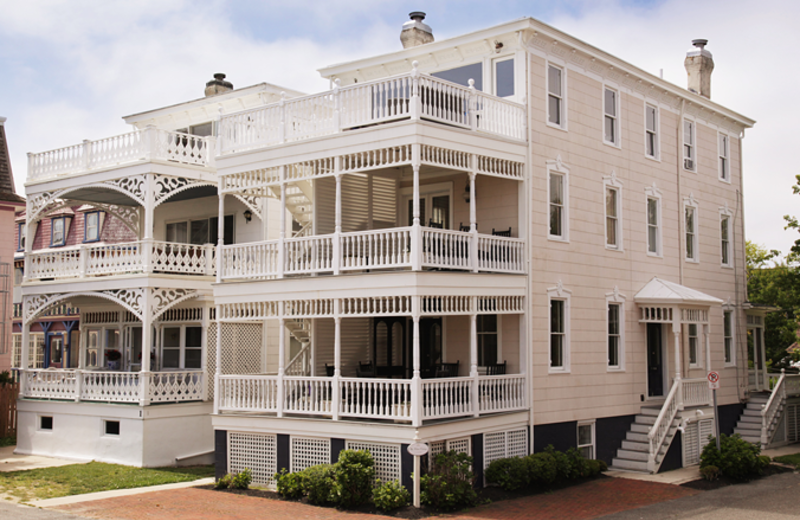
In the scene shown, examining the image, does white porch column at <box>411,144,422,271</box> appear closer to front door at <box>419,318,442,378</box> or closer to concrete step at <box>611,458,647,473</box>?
front door at <box>419,318,442,378</box>

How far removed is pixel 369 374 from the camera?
20.9 metres

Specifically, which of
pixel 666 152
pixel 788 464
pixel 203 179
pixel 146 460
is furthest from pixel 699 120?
pixel 146 460

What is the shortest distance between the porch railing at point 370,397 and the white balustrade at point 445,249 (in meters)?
2.52

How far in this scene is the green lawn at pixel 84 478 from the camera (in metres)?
18.5

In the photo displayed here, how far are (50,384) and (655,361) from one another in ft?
59.9

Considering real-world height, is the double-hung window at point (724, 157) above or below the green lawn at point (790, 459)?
above

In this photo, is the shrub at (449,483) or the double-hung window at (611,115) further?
the double-hung window at (611,115)

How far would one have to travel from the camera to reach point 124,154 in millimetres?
23922

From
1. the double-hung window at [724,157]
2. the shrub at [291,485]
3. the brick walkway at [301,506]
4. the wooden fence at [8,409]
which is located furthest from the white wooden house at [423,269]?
the wooden fence at [8,409]

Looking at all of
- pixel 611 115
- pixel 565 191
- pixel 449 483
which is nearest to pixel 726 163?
pixel 611 115

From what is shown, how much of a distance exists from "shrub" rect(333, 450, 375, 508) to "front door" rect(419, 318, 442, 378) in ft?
16.7

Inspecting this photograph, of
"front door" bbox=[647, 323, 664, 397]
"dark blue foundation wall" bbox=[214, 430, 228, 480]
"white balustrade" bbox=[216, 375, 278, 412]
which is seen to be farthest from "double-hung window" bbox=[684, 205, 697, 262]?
"dark blue foundation wall" bbox=[214, 430, 228, 480]

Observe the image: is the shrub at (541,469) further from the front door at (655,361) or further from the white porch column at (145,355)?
the white porch column at (145,355)

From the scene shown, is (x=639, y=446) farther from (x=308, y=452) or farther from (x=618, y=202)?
(x=308, y=452)
